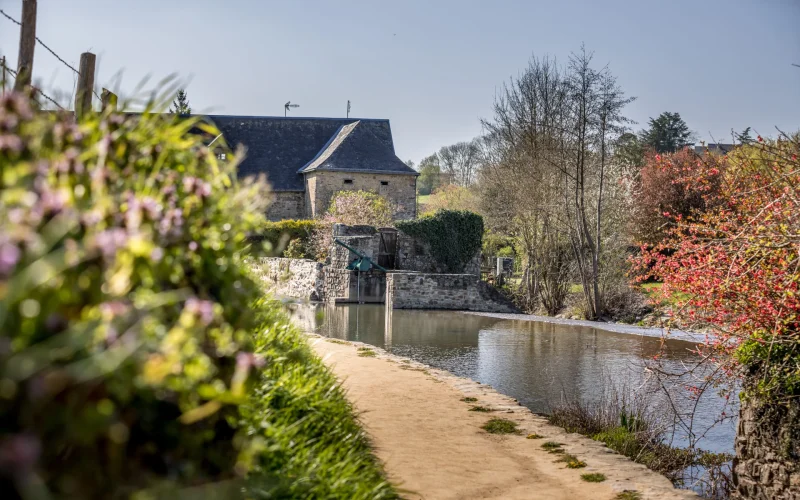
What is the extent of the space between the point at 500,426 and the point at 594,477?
1.56 m

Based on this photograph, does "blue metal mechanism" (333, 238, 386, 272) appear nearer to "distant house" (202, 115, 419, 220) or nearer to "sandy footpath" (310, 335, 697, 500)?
"distant house" (202, 115, 419, 220)

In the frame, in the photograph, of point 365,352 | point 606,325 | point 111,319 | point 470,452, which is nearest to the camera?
point 111,319

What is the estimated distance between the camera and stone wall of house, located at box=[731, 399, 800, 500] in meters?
5.58

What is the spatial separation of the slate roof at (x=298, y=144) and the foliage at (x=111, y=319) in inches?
1257

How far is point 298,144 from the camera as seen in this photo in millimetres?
37469

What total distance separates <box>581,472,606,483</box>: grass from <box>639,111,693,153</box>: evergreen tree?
4494 centimetres

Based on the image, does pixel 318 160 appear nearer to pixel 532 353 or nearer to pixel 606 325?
pixel 606 325

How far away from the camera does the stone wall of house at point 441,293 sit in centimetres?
2322

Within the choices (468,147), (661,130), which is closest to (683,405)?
(661,130)

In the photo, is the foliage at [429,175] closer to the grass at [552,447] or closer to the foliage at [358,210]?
the foliage at [358,210]

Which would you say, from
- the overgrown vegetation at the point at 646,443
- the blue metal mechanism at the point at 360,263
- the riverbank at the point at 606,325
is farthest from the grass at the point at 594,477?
the blue metal mechanism at the point at 360,263

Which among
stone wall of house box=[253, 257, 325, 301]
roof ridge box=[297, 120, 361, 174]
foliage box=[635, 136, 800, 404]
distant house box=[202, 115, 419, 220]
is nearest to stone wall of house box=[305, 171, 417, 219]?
distant house box=[202, 115, 419, 220]

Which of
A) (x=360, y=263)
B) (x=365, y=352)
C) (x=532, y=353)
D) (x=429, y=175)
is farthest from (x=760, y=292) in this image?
(x=429, y=175)

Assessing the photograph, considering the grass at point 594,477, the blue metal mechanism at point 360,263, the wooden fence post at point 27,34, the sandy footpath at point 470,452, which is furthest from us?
the blue metal mechanism at point 360,263
